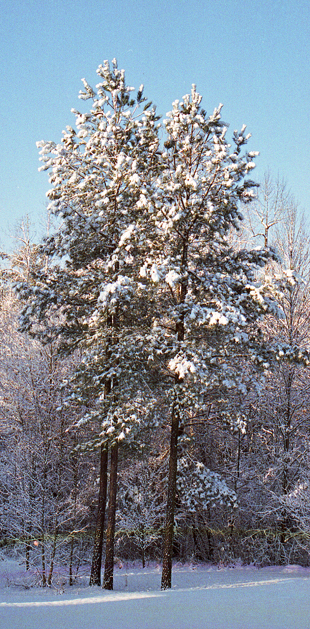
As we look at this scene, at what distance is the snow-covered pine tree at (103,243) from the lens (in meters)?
11.8

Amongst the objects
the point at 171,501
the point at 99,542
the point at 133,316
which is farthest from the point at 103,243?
the point at 99,542

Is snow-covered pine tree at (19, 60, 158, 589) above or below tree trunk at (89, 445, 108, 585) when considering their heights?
above

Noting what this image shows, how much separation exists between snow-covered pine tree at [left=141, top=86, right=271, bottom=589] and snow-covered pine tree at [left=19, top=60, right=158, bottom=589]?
0.70 m

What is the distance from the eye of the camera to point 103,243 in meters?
13.1

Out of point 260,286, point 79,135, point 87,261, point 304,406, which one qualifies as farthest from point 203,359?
point 304,406

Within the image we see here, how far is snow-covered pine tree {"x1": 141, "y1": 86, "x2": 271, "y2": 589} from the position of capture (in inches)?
436

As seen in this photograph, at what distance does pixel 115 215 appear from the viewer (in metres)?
12.6

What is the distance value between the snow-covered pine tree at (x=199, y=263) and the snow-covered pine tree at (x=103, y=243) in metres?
0.70

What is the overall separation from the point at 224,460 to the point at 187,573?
4507 mm

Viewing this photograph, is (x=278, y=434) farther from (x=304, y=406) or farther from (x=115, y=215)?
(x=115, y=215)

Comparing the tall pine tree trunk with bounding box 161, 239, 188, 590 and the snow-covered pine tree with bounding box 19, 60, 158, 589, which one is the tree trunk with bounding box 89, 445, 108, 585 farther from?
the tall pine tree trunk with bounding box 161, 239, 188, 590

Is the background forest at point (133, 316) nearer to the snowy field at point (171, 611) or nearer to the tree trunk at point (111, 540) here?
the tree trunk at point (111, 540)

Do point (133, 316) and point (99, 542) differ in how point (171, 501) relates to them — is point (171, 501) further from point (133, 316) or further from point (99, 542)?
point (133, 316)

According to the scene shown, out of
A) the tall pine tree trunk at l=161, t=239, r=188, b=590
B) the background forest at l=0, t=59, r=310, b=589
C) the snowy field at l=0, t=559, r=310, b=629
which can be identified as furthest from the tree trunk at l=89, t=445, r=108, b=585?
the snowy field at l=0, t=559, r=310, b=629
